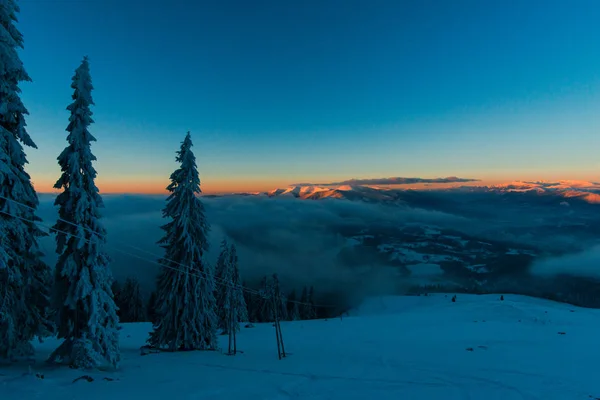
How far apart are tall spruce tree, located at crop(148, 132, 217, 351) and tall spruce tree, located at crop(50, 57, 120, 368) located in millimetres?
7522

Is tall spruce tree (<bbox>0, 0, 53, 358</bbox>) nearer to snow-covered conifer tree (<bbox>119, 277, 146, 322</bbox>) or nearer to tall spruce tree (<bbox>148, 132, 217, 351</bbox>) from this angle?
tall spruce tree (<bbox>148, 132, 217, 351</bbox>)

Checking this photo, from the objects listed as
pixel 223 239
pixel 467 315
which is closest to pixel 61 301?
pixel 223 239

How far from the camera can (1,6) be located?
1398 cm

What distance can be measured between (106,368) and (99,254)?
5.53m

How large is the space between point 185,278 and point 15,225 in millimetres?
11423

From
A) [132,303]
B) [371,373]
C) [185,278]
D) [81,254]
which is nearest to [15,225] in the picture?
[81,254]

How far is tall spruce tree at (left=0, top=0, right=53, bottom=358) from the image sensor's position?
45.5 feet

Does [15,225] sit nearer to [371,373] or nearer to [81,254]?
[81,254]

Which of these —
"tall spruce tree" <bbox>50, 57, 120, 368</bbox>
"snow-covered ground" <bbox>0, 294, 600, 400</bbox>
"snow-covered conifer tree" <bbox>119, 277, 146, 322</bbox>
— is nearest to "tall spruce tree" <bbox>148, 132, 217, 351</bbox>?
"snow-covered ground" <bbox>0, 294, 600, 400</bbox>

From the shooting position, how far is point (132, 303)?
222ft

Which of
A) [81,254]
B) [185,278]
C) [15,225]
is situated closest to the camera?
[15,225]

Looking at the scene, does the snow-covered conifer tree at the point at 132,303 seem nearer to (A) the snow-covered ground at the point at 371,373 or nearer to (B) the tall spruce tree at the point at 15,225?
(A) the snow-covered ground at the point at 371,373

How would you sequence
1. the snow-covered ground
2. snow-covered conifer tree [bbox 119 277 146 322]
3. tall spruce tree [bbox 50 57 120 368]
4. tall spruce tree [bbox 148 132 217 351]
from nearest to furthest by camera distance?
the snow-covered ground < tall spruce tree [bbox 50 57 120 368] < tall spruce tree [bbox 148 132 217 351] < snow-covered conifer tree [bbox 119 277 146 322]

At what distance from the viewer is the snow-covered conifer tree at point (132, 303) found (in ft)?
222
